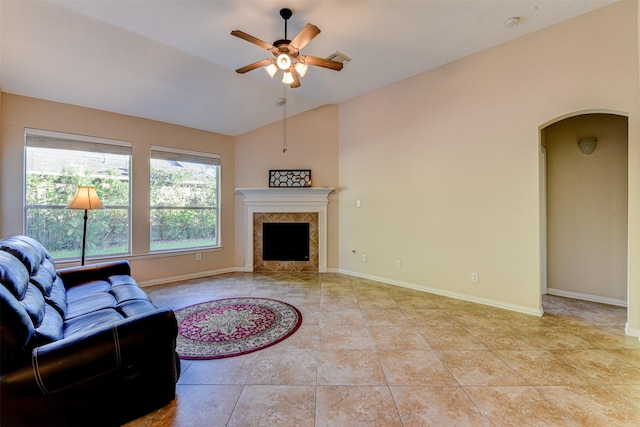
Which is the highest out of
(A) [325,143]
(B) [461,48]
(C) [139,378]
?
(B) [461,48]

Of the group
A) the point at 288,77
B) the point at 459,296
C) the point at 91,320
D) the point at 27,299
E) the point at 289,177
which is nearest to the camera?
the point at 27,299

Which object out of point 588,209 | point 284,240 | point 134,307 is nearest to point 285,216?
point 284,240

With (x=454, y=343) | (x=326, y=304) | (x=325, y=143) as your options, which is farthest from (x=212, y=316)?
(x=325, y=143)

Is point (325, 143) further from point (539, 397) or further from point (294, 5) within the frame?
point (539, 397)

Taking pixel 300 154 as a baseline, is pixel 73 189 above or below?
below

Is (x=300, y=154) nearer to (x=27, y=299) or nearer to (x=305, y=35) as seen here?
(x=305, y=35)

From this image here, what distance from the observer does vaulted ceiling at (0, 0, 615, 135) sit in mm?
2670

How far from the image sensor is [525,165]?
320 cm

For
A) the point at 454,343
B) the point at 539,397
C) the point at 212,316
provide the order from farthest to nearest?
1. the point at 212,316
2. the point at 454,343
3. the point at 539,397

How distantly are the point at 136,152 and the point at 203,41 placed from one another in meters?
2.24

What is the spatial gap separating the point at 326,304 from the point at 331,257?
185 cm

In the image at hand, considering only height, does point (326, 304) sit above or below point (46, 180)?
below

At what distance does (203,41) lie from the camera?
318 centimetres

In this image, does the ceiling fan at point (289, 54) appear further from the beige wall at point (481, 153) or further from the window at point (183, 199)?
the window at point (183, 199)
